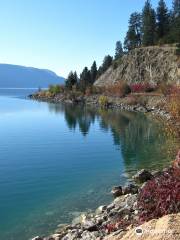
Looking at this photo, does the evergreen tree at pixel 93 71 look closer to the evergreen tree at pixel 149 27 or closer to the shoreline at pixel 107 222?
the evergreen tree at pixel 149 27

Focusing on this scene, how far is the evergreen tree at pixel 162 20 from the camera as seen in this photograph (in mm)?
114625

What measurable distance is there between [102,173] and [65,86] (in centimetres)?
9885

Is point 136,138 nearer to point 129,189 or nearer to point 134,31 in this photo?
point 129,189

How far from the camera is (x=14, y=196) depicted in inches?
842

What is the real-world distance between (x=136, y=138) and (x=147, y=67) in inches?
2644

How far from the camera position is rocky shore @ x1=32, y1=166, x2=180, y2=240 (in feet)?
42.8

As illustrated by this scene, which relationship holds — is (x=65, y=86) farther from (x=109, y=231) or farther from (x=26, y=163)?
(x=109, y=231)

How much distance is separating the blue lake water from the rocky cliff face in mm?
46239

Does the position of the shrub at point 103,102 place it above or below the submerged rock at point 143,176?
above

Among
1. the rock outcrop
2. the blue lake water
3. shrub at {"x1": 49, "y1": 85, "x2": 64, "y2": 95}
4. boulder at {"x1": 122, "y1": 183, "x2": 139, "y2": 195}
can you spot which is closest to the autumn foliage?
the rock outcrop

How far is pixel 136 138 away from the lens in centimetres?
4184

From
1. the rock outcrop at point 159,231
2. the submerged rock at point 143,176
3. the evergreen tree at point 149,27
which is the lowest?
the submerged rock at point 143,176

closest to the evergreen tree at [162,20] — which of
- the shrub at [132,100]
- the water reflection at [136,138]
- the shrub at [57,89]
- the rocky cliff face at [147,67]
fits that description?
the rocky cliff face at [147,67]

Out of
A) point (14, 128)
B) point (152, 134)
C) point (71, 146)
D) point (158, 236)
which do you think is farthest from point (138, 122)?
point (158, 236)
